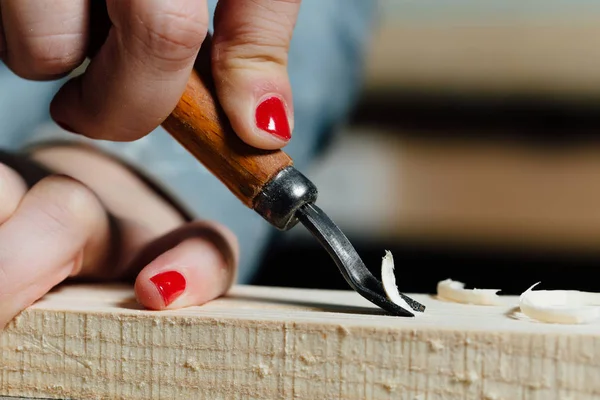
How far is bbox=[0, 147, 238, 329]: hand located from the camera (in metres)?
0.46

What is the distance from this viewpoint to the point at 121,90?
1.56 feet

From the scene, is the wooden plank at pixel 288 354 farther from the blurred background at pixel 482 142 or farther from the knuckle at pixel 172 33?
the blurred background at pixel 482 142

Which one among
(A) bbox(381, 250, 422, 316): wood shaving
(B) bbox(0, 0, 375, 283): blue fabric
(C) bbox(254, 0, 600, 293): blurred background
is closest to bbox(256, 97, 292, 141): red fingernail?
(A) bbox(381, 250, 422, 316): wood shaving

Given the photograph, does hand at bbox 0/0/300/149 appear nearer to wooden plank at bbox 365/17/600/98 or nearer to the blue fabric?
the blue fabric

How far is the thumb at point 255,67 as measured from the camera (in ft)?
1.59

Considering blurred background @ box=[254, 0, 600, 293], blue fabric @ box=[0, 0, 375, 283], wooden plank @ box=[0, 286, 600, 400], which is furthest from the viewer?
blurred background @ box=[254, 0, 600, 293]

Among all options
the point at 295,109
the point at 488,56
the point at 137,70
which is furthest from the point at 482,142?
the point at 137,70

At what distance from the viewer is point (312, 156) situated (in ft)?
3.56

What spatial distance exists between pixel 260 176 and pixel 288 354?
13 cm

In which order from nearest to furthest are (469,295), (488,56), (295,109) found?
(469,295) → (295,109) → (488,56)

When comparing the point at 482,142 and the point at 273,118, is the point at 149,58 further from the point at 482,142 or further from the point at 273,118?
the point at 482,142

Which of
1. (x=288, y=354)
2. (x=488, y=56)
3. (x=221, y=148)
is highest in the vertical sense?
(x=488, y=56)

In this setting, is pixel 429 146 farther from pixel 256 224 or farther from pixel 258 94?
pixel 258 94

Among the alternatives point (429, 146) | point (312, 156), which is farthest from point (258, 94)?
point (429, 146)
